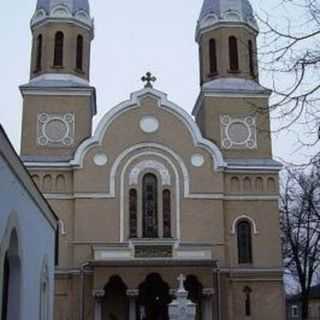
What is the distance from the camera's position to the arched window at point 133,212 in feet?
103

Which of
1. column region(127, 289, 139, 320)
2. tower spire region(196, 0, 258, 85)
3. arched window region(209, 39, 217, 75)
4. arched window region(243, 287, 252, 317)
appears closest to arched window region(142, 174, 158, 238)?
column region(127, 289, 139, 320)

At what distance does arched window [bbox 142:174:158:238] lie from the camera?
31484 mm

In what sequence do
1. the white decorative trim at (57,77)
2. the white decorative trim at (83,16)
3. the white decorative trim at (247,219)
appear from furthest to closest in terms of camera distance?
the white decorative trim at (83,16) → the white decorative trim at (57,77) → the white decorative trim at (247,219)

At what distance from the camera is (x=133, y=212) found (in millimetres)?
31703

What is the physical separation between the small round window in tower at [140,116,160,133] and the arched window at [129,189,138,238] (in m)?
3.20

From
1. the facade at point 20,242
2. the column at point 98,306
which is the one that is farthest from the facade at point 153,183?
the facade at point 20,242

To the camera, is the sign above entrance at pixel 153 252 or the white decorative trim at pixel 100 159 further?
the white decorative trim at pixel 100 159

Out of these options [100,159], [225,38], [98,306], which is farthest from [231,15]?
[98,306]

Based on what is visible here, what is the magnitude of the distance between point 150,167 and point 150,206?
194 cm

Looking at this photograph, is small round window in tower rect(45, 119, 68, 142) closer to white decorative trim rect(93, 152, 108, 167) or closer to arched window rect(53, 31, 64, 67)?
white decorative trim rect(93, 152, 108, 167)

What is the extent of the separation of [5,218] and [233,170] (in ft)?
69.9

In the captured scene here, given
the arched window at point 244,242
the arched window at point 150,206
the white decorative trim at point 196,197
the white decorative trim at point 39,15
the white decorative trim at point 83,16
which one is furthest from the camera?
the white decorative trim at point 83,16

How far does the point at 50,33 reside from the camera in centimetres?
3484

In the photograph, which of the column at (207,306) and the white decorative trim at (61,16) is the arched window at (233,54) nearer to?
the white decorative trim at (61,16)
